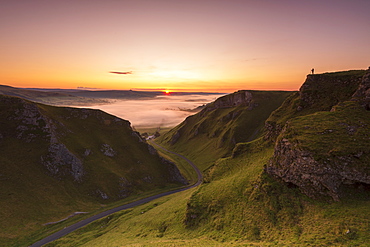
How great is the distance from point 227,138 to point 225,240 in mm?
110643

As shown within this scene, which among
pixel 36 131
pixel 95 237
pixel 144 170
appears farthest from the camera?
pixel 144 170

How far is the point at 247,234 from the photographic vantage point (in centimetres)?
3216

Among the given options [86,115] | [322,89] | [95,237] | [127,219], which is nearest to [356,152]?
[322,89]

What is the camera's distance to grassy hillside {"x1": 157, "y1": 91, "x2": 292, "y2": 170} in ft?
437

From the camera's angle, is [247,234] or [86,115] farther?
[86,115]

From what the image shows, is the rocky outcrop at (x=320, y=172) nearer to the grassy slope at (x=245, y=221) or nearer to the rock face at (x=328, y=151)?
the rock face at (x=328, y=151)

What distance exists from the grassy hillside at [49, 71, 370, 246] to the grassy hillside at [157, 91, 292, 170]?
236ft

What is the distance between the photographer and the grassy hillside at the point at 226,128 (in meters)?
133

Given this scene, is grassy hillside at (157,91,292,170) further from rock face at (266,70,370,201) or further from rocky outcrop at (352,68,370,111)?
rock face at (266,70,370,201)

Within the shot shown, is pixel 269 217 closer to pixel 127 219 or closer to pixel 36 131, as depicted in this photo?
pixel 127 219

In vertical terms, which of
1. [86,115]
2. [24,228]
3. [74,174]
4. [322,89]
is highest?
[322,89]

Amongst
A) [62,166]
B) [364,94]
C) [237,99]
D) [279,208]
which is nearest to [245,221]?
[279,208]

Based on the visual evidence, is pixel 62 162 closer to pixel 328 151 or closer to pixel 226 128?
pixel 328 151

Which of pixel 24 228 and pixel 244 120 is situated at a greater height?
pixel 244 120
